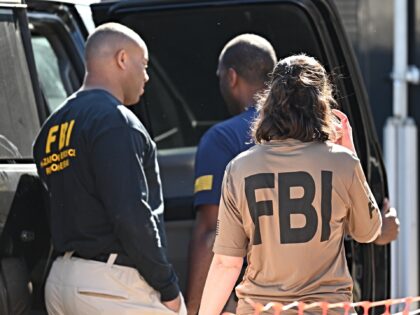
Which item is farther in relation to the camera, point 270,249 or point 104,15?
point 104,15

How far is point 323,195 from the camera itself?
3.31m

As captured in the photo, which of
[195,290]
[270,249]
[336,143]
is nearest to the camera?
[270,249]

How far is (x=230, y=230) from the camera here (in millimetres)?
3400

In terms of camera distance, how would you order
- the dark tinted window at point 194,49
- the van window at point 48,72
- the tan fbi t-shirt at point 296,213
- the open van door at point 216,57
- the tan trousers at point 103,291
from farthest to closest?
the van window at point 48,72, the dark tinted window at point 194,49, the open van door at point 216,57, the tan trousers at point 103,291, the tan fbi t-shirt at point 296,213

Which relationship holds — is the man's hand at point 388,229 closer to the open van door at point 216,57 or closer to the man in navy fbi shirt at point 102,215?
the open van door at point 216,57

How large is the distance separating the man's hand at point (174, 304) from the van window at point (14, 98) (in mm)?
768

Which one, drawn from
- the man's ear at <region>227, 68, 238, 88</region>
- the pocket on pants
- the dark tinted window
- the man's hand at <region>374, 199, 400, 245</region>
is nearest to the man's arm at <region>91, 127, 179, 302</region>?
→ the pocket on pants

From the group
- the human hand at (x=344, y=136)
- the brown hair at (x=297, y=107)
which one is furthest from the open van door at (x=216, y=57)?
the brown hair at (x=297, y=107)

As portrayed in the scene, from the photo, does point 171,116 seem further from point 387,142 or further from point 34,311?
point 387,142

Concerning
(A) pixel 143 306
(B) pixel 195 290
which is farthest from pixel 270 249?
(B) pixel 195 290

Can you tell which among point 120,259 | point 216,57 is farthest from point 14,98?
point 216,57

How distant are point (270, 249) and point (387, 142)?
517 cm

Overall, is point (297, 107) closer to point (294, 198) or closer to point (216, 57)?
point (294, 198)

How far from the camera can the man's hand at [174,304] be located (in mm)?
3926
